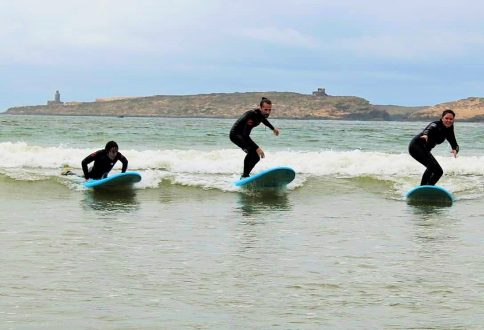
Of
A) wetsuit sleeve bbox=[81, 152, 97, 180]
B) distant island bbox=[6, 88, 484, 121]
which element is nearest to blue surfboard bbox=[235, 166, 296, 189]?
wetsuit sleeve bbox=[81, 152, 97, 180]

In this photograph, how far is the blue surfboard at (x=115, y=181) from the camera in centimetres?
1234

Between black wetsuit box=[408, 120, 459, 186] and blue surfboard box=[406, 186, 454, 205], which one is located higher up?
black wetsuit box=[408, 120, 459, 186]

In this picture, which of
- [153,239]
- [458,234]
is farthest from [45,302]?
[458,234]

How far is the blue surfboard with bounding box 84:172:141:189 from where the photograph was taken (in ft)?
40.5

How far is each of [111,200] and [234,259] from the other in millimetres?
4861

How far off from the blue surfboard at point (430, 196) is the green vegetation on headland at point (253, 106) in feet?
457

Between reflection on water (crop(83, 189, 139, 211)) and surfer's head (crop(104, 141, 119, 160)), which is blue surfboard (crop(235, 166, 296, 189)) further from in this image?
surfer's head (crop(104, 141, 119, 160))

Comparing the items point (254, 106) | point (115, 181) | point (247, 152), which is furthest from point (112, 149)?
point (254, 106)

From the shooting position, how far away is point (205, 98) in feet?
552

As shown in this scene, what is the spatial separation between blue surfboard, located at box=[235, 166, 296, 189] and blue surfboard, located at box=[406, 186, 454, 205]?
218cm

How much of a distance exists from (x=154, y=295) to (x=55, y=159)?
14390mm

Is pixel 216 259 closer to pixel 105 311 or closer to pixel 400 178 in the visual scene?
pixel 105 311

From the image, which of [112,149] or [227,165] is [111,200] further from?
[227,165]

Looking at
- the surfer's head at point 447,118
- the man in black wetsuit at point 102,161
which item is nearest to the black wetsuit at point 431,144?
the surfer's head at point 447,118
